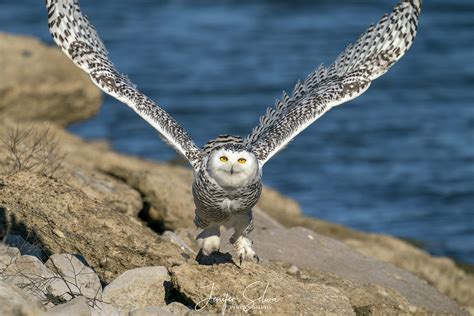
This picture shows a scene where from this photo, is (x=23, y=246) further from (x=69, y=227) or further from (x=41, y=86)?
(x=41, y=86)

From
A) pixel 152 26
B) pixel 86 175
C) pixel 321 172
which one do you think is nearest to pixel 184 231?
pixel 86 175

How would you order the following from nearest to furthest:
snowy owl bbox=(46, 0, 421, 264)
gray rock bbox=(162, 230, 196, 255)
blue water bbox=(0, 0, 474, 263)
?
1. snowy owl bbox=(46, 0, 421, 264)
2. gray rock bbox=(162, 230, 196, 255)
3. blue water bbox=(0, 0, 474, 263)

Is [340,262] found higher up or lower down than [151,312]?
higher up

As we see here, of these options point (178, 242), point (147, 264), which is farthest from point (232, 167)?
point (178, 242)

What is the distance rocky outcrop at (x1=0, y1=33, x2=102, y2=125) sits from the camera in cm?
1834

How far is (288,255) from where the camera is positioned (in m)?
11.6

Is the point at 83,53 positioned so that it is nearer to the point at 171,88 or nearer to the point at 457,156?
the point at 457,156

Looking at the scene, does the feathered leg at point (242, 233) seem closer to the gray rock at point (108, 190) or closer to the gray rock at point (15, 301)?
the gray rock at point (108, 190)

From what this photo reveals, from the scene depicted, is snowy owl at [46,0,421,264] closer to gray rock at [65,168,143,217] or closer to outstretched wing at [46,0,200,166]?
outstretched wing at [46,0,200,166]

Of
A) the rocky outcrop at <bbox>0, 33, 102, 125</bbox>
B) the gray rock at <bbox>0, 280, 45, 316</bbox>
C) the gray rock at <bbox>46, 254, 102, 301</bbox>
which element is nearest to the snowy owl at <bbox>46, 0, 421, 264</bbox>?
the gray rock at <bbox>46, 254, 102, 301</bbox>

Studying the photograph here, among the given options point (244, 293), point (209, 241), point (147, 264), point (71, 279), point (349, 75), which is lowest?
point (71, 279)

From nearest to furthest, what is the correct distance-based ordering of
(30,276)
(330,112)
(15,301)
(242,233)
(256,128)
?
1. (15,301)
2. (30,276)
3. (242,233)
4. (256,128)
5. (330,112)

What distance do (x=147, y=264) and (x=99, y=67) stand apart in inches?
86.1

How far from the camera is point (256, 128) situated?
36.1 ft
